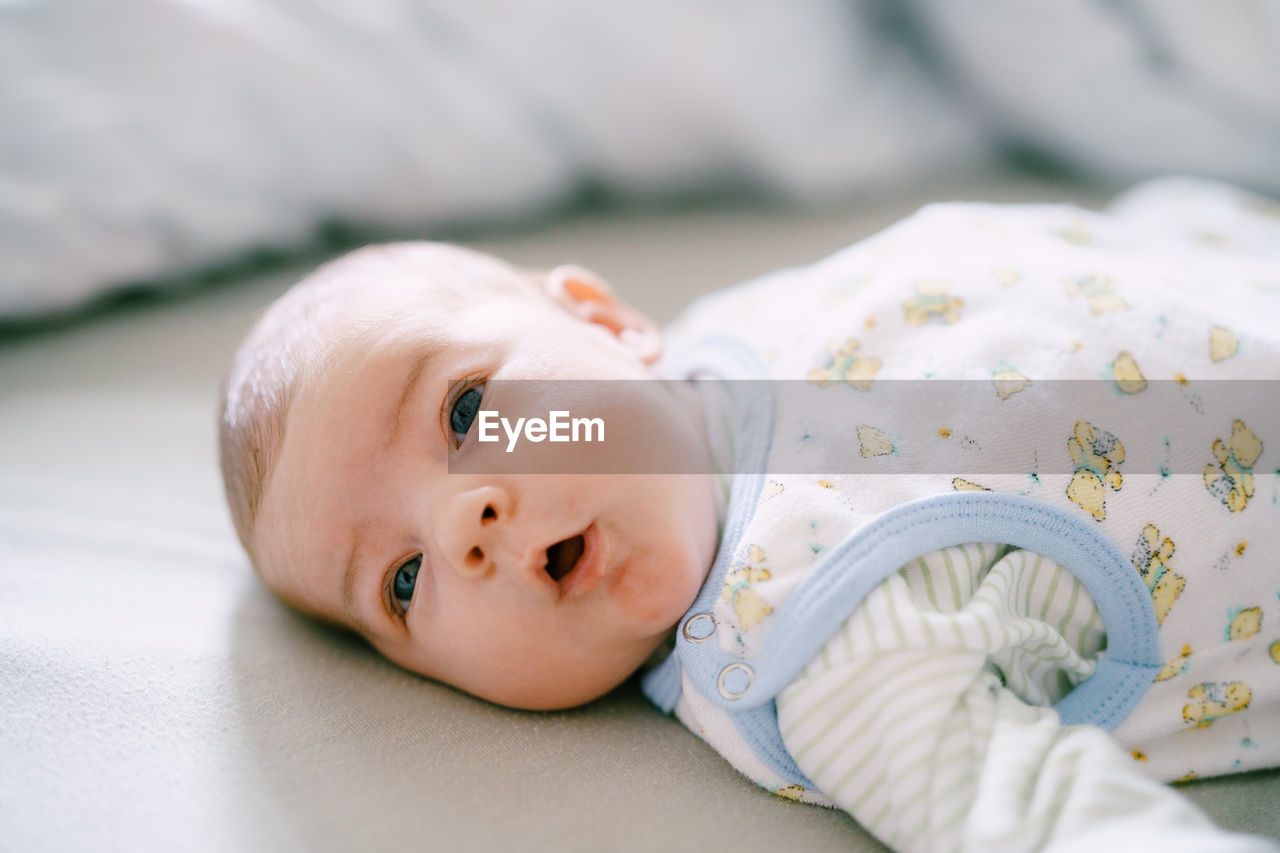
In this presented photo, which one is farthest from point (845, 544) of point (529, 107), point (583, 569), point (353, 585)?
point (529, 107)

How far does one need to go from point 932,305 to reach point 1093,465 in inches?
8.4

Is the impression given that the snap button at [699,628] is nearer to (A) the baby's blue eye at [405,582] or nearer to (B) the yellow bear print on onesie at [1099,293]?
(A) the baby's blue eye at [405,582]

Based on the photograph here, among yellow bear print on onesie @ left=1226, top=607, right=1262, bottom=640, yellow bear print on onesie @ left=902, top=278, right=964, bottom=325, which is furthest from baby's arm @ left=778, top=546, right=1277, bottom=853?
yellow bear print on onesie @ left=902, top=278, right=964, bottom=325

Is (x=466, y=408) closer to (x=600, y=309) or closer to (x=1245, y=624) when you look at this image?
(x=600, y=309)

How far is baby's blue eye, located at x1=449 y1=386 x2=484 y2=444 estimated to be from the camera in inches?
32.3

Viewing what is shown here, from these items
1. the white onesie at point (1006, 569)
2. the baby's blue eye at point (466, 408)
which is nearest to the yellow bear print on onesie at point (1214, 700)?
the white onesie at point (1006, 569)

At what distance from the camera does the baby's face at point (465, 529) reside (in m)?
0.75

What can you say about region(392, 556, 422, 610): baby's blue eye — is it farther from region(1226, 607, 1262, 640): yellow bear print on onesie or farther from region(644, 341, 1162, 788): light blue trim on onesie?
region(1226, 607, 1262, 640): yellow bear print on onesie

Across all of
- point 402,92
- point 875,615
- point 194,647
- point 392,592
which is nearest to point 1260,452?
point 875,615

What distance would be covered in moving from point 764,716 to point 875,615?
0.12m

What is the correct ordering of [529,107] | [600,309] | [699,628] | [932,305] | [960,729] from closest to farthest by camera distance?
[960,729], [699,628], [932,305], [600,309], [529,107]

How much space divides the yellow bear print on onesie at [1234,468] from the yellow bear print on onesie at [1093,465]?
0.08 meters

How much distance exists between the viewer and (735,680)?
2.44ft

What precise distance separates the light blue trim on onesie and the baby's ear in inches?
13.8
